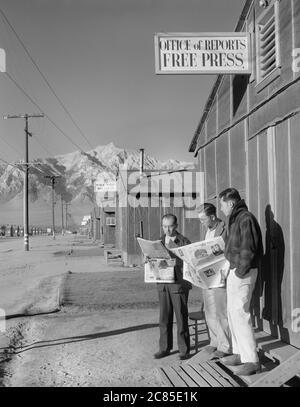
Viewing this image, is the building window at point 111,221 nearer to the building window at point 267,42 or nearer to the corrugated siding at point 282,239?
the building window at point 267,42

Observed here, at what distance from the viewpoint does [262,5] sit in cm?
698

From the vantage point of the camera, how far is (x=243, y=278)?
→ 17.3ft

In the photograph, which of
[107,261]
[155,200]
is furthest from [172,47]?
[107,261]

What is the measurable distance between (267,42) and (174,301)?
3.56 metres

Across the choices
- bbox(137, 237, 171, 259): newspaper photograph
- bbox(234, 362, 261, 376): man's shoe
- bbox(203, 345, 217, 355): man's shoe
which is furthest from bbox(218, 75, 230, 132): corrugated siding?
bbox(234, 362, 261, 376): man's shoe

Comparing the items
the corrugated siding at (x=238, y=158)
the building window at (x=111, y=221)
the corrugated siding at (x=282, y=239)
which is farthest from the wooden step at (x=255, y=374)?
the building window at (x=111, y=221)

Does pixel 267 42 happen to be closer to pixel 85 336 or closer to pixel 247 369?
pixel 247 369

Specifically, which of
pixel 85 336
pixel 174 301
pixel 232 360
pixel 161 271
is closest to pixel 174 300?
pixel 174 301

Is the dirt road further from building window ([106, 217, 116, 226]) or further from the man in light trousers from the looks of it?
building window ([106, 217, 116, 226])

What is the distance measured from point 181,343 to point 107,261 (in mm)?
15885

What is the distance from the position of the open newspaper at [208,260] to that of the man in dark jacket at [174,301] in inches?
19.4

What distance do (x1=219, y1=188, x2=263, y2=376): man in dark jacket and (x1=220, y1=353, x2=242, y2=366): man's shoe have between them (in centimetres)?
19

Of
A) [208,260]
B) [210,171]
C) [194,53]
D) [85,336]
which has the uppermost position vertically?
[194,53]
